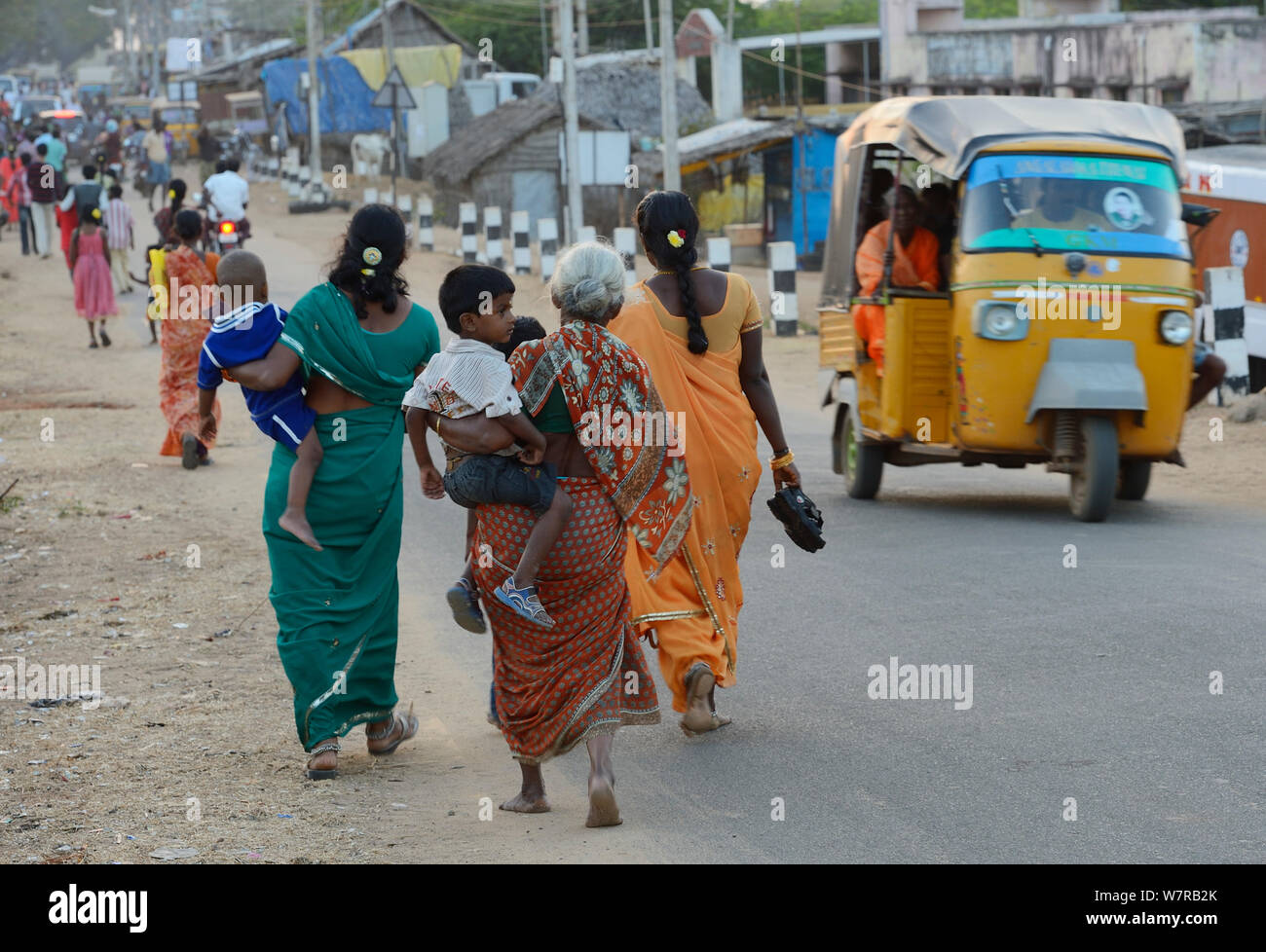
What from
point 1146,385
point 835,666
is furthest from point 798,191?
point 835,666

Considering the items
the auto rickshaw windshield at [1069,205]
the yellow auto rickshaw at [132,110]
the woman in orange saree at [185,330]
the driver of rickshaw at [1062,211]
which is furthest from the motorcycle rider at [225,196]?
the yellow auto rickshaw at [132,110]

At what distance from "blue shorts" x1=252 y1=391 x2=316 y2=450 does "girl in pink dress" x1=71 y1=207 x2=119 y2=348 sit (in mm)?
15906

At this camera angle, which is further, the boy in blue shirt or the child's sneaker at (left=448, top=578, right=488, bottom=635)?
the boy in blue shirt

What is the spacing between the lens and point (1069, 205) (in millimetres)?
10141

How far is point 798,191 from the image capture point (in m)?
33.1

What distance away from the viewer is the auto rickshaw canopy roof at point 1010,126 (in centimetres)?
1022

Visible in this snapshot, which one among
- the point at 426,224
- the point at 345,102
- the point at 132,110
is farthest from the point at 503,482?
the point at 132,110

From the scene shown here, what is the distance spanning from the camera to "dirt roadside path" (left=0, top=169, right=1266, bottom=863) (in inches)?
196

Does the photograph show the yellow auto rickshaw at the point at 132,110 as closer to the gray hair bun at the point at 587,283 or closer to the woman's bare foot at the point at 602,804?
the gray hair bun at the point at 587,283

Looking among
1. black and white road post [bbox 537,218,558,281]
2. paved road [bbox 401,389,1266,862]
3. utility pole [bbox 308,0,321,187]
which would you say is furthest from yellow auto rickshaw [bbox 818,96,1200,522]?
utility pole [bbox 308,0,321,187]

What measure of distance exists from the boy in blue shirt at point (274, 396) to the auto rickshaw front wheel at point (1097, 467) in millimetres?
5400

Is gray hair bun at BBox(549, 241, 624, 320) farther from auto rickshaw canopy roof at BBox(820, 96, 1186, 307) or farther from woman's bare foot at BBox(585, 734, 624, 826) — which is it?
auto rickshaw canopy roof at BBox(820, 96, 1186, 307)

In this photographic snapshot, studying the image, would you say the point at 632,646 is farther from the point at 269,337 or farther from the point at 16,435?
the point at 16,435

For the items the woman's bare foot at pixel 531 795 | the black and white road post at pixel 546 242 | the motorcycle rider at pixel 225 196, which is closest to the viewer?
the woman's bare foot at pixel 531 795
